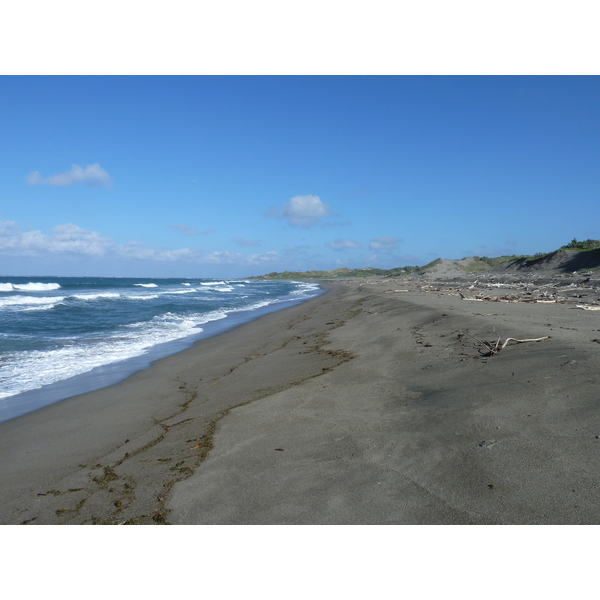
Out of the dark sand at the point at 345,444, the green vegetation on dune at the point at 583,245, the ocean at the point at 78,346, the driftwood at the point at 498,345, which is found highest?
the green vegetation on dune at the point at 583,245

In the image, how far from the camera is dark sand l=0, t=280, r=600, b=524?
2.76 metres

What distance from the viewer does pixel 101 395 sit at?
728cm

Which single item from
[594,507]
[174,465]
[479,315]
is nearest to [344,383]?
[174,465]

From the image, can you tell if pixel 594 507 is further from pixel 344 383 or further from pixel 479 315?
pixel 479 315

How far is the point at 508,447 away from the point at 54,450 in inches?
198

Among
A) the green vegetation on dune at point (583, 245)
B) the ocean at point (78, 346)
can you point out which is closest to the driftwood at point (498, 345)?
the ocean at point (78, 346)

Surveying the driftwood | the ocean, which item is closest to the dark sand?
the driftwood

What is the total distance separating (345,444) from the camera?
12.4 ft

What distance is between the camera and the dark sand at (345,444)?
108 inches

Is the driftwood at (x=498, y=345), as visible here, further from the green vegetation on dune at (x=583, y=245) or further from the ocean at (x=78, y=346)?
the green vegetation on dune at (x=583, y=245)

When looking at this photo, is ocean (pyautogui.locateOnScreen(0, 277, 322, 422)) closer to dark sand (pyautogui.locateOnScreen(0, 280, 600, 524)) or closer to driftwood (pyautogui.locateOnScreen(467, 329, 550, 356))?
dark sand (pyautogui.locateOnScreen(0, 280, 600, 524))

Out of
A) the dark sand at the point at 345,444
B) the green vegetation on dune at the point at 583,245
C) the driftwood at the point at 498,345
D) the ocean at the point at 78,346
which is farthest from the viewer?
the green vegetation on dune at the point at 583,245

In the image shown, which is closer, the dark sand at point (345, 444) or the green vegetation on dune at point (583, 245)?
the dark sand at point (345, 444)

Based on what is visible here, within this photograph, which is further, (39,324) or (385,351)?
(39,324)
